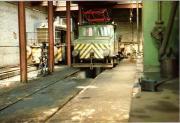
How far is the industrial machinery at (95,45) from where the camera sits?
14.4m

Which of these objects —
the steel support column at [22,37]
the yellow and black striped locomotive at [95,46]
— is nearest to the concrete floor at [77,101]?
the steel support column at [22,37]

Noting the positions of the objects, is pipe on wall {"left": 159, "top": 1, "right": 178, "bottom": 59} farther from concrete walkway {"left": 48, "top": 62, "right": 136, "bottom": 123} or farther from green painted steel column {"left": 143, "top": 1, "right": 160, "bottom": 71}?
concrete walkway {"left": 48, "top": 62, "right": 136, "bottom": 123}

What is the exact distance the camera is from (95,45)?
14.5 meters

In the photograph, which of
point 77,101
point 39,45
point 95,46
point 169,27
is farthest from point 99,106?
point 39,45

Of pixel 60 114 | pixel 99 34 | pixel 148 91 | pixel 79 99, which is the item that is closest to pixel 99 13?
pixel 99 34

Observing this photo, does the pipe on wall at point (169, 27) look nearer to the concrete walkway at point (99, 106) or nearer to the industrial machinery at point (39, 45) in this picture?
the concrete walkway at point (99, 106)

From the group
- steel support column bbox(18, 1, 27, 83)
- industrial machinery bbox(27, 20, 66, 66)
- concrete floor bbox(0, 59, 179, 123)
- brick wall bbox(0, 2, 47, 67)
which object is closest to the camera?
concrete floor bbox(0, 59, 179, 123)

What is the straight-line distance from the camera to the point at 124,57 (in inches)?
925

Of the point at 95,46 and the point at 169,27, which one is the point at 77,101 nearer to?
the point at 169,27

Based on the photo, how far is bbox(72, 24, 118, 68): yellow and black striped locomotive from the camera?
14.4 meters

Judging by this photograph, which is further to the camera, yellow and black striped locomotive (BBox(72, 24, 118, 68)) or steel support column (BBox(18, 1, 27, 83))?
yellow and black striped locomotive (BBox(72, 24, 118, 68))

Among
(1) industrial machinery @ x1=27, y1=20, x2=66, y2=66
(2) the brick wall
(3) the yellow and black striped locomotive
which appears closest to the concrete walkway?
(3) the yellow and black striped locomotive

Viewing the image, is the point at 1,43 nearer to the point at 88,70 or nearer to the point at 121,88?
the point at 88,70

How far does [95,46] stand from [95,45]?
1.8 inches
